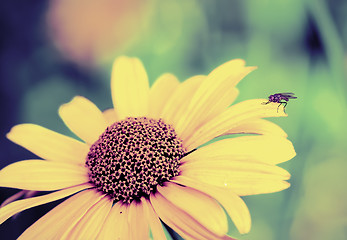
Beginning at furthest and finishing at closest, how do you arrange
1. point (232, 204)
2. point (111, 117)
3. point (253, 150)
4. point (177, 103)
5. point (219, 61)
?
point (219, 61), point (111, 117), point (177, 103), point (253, 150), point (232, 204)

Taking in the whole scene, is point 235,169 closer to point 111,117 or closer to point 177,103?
point 177,103

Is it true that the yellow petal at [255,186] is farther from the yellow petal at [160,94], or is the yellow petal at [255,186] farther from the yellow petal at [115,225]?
the yellow petal at [160,94]

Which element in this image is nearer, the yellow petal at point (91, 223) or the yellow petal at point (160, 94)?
the yellow petal at point (91, 223)

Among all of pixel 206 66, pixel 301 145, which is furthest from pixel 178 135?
pixel 206 66

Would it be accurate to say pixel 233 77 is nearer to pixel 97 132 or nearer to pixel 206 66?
pixel 97 132

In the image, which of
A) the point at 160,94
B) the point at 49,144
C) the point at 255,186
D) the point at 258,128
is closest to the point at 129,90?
the point at 160,94

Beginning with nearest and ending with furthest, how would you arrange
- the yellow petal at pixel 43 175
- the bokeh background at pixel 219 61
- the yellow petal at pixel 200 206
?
1. the yellow petal at pixel 200 206
2. the yellow petal at pixel 43 175
3. the bokeh background at pixel 219 61

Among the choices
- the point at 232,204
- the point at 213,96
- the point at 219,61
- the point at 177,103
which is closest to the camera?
the point at 232,204

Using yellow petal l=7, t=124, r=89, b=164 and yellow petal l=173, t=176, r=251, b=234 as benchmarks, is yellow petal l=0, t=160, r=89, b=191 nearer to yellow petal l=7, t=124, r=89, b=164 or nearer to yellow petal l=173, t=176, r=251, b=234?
yellow petal l=7, t=124, r=89, b=164

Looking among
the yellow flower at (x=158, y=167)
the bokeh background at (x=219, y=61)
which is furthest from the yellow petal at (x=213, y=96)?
the bokeh background at (x=219, y=61)
